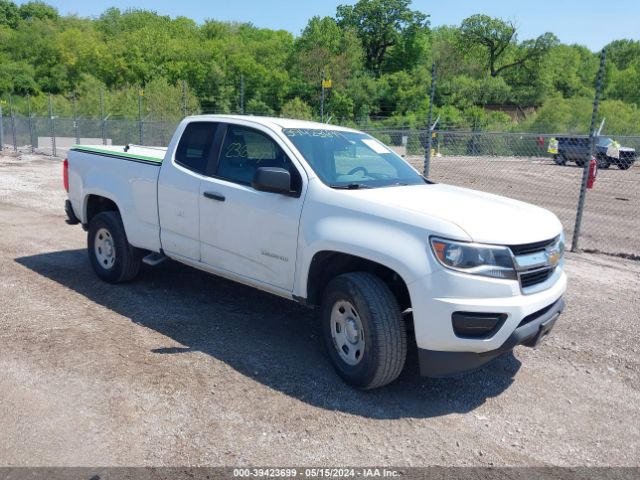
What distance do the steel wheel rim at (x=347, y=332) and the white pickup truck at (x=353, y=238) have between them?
0.01m

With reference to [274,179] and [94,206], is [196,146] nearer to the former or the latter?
[274,179]

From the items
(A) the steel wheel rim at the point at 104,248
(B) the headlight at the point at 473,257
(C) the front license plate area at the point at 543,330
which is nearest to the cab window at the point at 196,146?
(A) the steel wheel rim at the point at 104,248

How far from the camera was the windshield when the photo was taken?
14.9ft

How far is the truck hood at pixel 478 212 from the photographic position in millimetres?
3650

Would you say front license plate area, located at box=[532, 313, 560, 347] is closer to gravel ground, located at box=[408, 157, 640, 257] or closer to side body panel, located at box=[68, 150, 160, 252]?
side body panel, located at box=[68, 150, 160, 252]

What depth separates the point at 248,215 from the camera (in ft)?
15.2

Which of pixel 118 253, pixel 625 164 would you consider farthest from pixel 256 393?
pixel 625 164

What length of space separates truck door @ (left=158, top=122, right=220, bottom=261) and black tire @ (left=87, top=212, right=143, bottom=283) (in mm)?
678

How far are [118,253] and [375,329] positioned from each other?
344 centimetres

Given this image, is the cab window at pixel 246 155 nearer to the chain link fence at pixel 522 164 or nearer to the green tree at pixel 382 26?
the chain link fence at pixel 522 164

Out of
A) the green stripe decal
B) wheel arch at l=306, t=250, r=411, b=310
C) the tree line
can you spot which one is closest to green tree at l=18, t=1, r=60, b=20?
the tree line

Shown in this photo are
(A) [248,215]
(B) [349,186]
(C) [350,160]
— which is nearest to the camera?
(B) [349,186]

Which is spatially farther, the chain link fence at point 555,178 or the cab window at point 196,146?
the chain link fence at point 555,178

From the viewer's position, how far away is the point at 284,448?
331 cm
